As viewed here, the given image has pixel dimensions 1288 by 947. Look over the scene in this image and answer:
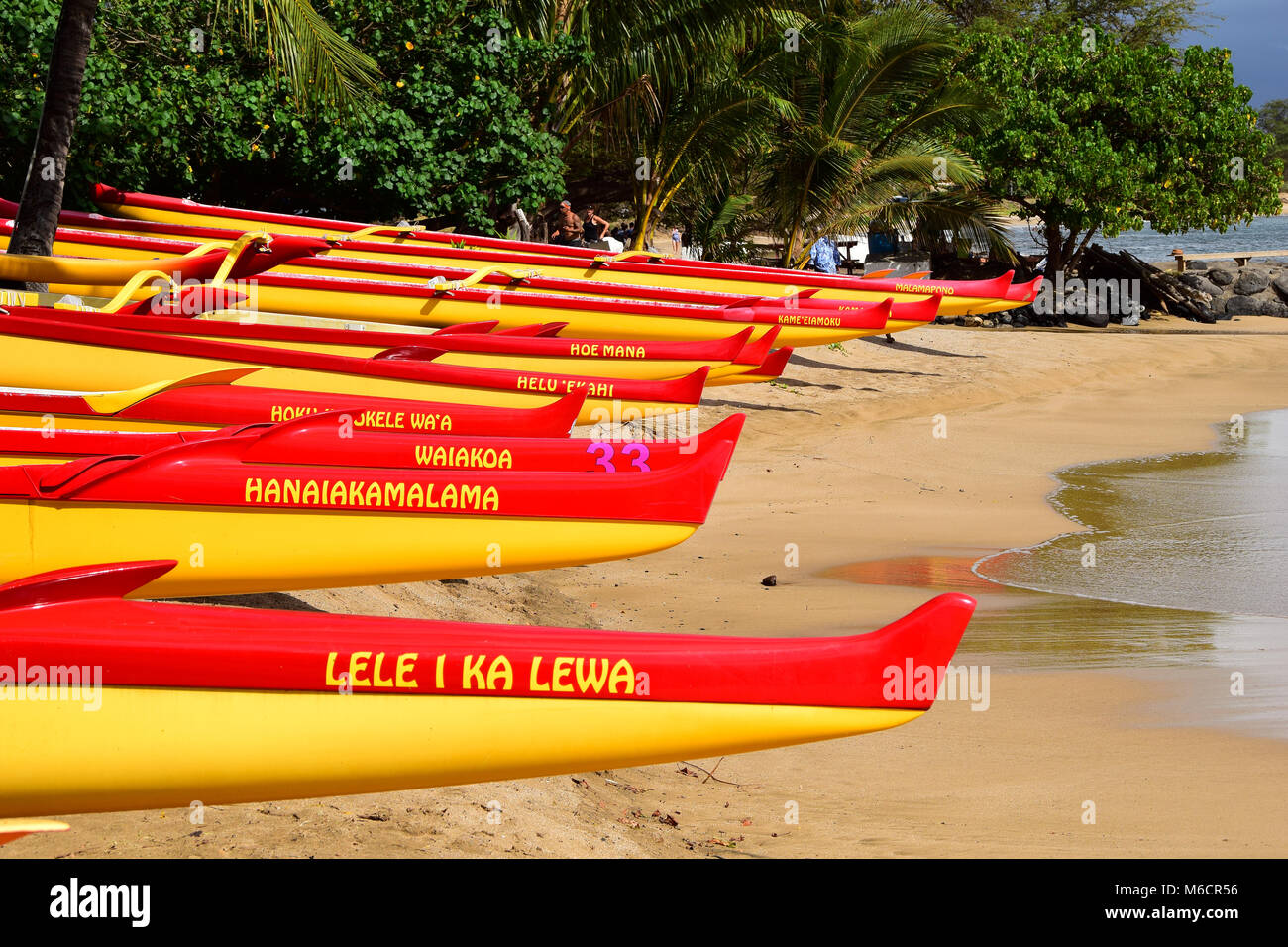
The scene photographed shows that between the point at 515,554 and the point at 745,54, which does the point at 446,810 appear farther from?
the point at 745,54

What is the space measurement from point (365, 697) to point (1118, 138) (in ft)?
62.4

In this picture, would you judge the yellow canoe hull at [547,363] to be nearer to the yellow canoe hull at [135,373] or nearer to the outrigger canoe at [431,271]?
the yellow canoe hull at [135,373]

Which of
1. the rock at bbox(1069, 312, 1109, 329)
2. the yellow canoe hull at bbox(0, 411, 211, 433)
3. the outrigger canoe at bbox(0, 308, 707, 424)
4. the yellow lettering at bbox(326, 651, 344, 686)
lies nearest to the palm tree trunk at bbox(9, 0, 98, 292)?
the outrigger canoe at bbox(0, 308, 707, 424)

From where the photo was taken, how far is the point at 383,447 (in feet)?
14.5

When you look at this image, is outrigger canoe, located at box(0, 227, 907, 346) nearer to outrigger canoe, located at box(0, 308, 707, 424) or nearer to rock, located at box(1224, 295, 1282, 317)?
outrigger canoe, located at box(0, 308, 707, 424)

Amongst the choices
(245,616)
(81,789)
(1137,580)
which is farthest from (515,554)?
(1137,580)

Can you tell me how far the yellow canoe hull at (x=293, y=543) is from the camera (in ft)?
12.0

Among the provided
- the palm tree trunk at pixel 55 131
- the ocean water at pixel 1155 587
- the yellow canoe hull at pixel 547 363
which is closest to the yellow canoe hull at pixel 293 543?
the ocean water at pixel 1155 587

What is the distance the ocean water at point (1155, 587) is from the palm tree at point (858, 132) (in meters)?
6.00

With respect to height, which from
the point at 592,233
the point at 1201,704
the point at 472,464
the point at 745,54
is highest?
the point at 745,54

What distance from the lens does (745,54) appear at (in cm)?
1453

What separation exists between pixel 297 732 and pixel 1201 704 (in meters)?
3.64

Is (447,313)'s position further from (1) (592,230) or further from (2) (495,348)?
(1) (592,230)

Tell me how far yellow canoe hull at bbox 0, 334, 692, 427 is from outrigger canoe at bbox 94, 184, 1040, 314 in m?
4.42
